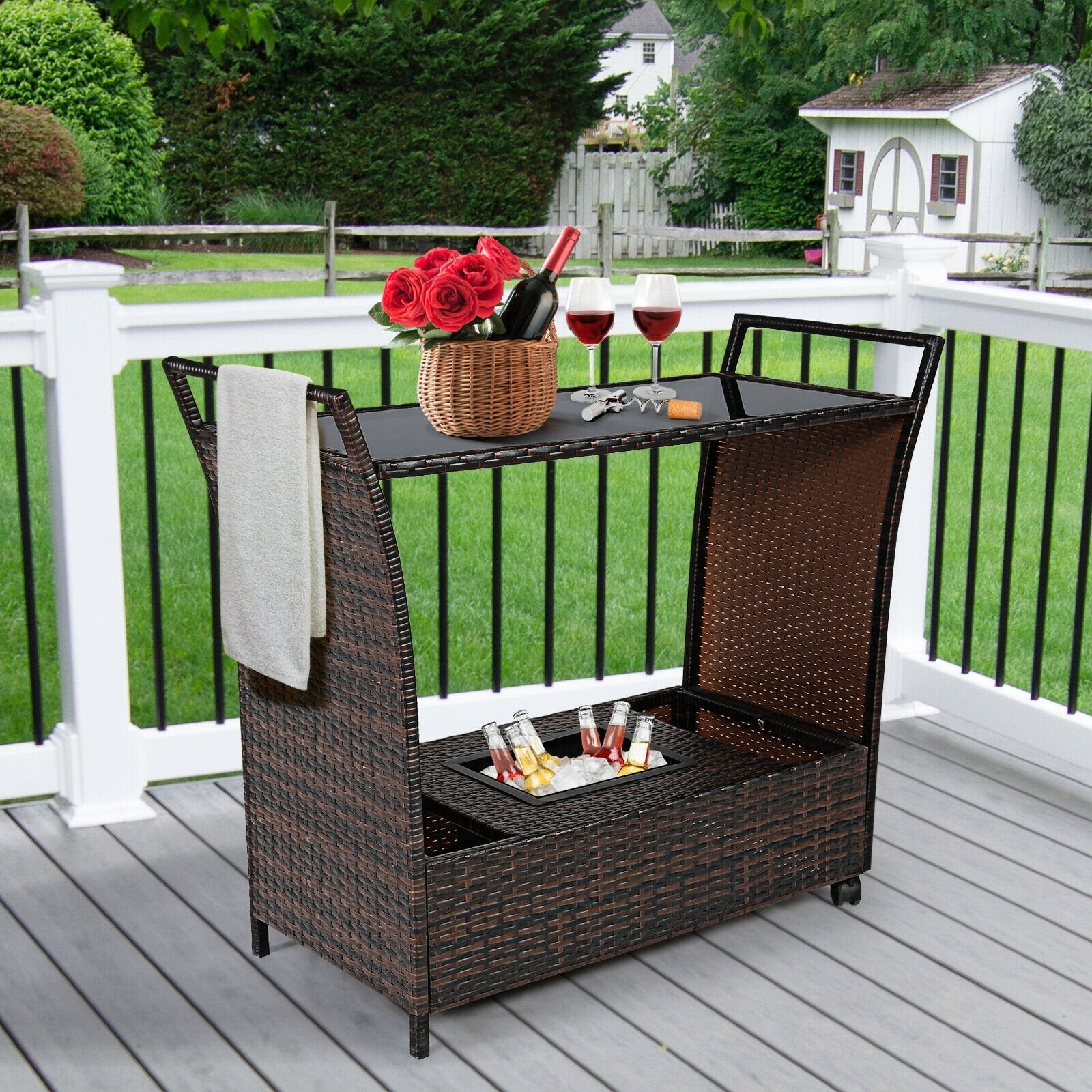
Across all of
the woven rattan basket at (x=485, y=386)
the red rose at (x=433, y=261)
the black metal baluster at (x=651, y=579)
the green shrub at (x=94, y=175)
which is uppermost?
the green shrub at (x=94, y=175)

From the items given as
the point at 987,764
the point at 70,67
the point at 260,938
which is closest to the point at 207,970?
the point at 260,938

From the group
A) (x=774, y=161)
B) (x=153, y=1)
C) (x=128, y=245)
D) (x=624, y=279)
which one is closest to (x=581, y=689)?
(x=153, y=1)

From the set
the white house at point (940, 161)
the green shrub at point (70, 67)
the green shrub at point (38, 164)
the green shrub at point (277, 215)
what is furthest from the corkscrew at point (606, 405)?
the white house at point (940, 161)

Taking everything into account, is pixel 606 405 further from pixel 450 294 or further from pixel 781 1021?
pixel 781 1021

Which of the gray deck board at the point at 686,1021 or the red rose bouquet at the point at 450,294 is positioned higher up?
the red rose bouquet at the point at 450,294

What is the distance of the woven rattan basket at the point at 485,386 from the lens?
2.09 m

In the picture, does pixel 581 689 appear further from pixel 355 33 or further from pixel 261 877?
pixel 355 33

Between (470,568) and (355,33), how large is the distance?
44.4ft

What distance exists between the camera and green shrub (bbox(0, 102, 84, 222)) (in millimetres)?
13109

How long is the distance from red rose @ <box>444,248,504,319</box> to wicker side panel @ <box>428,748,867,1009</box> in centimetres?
75

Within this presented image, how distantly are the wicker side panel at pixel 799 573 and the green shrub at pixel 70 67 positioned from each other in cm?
1314

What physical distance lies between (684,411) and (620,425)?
0.36 ft

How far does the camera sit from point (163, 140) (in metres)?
17.8

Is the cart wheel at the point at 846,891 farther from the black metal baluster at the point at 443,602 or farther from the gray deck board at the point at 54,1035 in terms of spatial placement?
the gray deck board at the point at 54,1035
